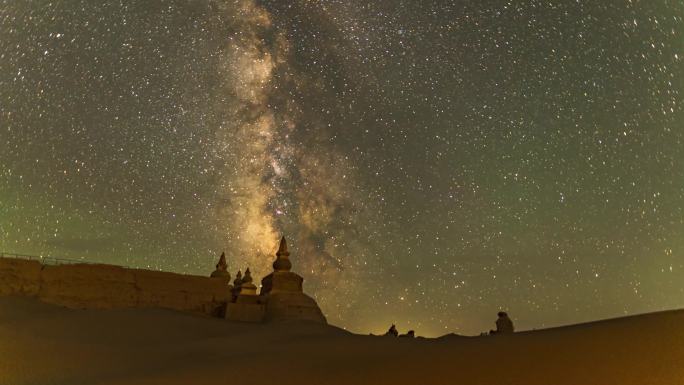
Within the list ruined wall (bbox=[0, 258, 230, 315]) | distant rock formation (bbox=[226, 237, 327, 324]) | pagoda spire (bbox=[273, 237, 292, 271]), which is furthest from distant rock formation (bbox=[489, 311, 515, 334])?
ruined wall (bbox=[0, 258, 230, 315])

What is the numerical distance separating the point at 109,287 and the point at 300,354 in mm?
8135

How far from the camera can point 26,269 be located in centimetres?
1457

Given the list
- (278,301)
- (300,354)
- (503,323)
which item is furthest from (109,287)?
(503,323)

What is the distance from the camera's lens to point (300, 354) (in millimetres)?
10297

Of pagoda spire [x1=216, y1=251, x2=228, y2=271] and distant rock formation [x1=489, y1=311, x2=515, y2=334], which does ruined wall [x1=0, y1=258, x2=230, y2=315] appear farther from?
distant rock formation [x1=489, y1=311, x2=515, y2=334]

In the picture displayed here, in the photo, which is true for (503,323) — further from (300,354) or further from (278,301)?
(300,354)

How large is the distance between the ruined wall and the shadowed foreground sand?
0.67 meters

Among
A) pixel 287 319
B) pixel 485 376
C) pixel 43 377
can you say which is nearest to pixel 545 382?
pixel 485 376

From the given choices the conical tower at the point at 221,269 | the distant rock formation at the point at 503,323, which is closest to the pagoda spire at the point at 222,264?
the conical tower at the point at 221,269

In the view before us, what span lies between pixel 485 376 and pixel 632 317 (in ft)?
10.7

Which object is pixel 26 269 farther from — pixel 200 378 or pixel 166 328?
pixel 200 378

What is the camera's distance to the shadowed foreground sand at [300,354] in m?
6.63

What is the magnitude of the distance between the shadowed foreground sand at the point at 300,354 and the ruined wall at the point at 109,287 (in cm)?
67

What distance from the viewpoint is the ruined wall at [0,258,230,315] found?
14.5 meters
